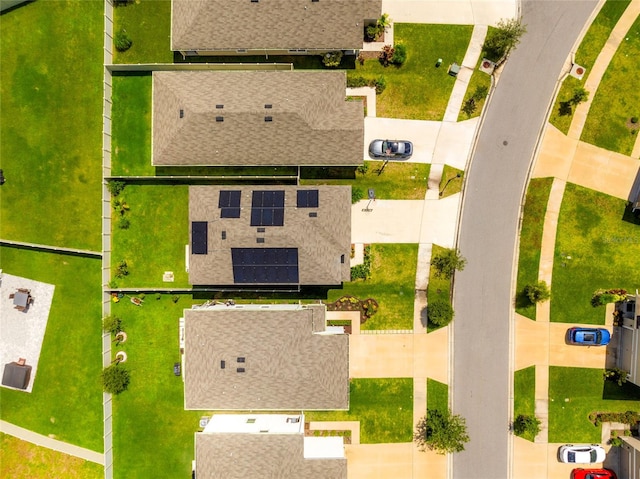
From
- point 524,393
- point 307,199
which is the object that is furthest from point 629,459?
point 307,199

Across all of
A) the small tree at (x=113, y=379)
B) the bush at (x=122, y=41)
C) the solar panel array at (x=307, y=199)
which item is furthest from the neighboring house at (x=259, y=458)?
the bush at (x=122, y=41)

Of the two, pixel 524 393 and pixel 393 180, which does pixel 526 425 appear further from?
pixel 393 180

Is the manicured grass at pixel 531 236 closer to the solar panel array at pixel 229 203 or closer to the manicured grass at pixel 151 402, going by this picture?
the solar panel array at pixel 229 203

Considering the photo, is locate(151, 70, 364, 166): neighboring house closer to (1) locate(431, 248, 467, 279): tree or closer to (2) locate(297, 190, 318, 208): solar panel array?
(2) locate(297, 190, 318, 208): solar panel array

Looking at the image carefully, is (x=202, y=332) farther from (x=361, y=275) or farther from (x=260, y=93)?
(x=260, y=93)

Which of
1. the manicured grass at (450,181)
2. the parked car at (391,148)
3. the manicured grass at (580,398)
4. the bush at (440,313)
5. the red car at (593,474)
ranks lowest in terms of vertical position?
the red car at (593,474)

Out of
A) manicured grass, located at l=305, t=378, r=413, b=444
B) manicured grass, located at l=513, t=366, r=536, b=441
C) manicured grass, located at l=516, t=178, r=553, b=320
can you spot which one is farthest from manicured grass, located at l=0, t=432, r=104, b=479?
manicured grass, located at l=516, t=178, r=553, b=320

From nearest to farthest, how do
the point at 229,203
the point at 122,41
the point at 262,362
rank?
the point at 262,362
the point at 229,203
the point at 122,41
